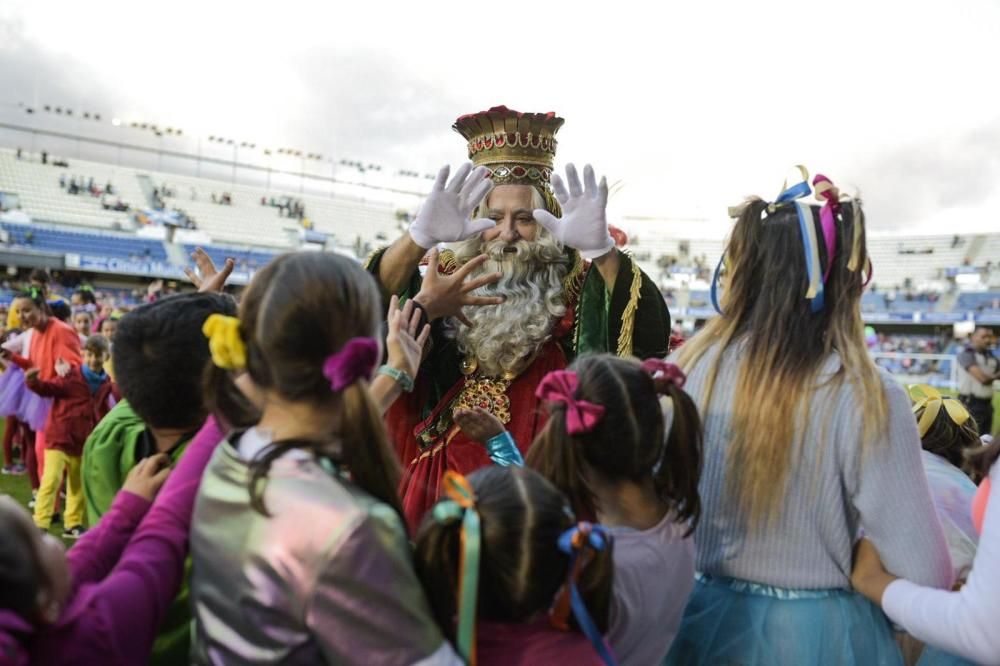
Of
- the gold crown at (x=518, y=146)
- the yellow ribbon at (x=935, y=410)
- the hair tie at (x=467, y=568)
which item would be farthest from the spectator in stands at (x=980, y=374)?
the hair tie at (x=467, y=568)

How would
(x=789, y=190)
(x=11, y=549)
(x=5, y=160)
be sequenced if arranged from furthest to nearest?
(x=5, y=160) → (x=789, y=190) → (x=11, y=549)

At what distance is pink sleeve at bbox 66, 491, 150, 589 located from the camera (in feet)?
4.10

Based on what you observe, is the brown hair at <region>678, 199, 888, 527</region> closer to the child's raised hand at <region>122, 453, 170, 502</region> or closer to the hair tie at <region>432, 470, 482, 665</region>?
the hair tie at <region>432, 470, 482, 665</region>

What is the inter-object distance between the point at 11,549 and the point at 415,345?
43.1 inches

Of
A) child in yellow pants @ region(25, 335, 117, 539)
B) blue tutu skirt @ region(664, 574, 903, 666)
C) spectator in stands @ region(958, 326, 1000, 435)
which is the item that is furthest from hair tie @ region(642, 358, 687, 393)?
spectator in stands @ region(958, 326, 1000, 435)

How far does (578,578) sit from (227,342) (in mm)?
672

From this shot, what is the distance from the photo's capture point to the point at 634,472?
1.45 m

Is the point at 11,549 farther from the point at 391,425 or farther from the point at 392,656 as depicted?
the point at 391,425

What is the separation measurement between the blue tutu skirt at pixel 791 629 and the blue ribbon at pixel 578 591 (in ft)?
1.34

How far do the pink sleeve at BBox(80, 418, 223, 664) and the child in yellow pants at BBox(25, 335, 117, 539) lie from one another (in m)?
4.41

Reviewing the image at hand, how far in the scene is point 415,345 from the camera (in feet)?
6.48

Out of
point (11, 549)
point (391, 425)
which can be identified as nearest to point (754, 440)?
point (11, 549)

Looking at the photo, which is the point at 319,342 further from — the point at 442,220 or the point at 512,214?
the point at 512,214

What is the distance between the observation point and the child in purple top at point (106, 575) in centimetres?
100
